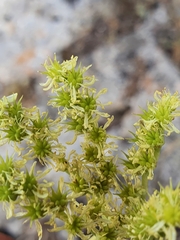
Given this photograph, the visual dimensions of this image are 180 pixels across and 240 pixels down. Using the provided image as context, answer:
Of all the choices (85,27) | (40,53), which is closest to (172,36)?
(85,27)

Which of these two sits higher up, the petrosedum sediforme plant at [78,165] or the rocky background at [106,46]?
the rocky background at [106,46]

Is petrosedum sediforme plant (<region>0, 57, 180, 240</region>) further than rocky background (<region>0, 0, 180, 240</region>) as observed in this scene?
No

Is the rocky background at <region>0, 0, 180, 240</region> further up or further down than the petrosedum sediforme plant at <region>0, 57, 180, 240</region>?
further up

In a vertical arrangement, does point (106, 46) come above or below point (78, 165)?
above

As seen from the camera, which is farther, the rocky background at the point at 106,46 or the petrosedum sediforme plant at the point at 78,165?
the rocky background at the point at 106,46

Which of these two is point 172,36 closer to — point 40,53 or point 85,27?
point 85,27
